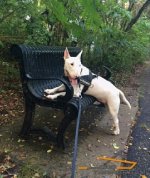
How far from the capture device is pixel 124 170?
4.20 metres

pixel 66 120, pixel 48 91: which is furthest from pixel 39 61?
pixel 66 120

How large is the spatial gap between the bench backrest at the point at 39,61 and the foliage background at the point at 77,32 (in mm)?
424

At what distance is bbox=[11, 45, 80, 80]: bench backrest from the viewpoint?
4590 mm

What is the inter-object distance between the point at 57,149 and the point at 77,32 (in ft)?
5.24

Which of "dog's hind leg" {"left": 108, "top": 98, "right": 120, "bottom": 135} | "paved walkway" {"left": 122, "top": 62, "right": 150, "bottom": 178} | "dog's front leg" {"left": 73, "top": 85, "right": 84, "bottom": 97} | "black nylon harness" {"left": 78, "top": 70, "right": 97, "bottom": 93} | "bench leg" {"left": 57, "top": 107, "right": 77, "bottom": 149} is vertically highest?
"black nylon harness" {"left": 78, "top": 70, "right": 97, "bottom": 93}

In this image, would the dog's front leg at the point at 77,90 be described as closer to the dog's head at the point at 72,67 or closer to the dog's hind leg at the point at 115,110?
the dog's head at the point at 72,67

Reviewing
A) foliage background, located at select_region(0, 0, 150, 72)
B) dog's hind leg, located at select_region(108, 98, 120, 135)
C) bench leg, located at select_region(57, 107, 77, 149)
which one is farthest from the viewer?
foliage background, located at select_region(0, 0, 150, 72)

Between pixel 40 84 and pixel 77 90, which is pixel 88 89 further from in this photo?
pixel 40 84

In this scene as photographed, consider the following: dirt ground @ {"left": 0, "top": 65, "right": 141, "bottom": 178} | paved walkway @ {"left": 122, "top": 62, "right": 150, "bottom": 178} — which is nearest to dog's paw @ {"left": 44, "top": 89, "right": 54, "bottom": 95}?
dirt ground @ {"left": 0, "top": 65, "right": 141, "bottom": 178}

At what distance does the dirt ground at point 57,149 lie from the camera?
3.96 meters

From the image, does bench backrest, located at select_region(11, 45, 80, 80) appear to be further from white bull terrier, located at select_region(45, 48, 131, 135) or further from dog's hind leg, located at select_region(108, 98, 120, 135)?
dog's hind leg, located at select_region(108, 98, 120, 135)

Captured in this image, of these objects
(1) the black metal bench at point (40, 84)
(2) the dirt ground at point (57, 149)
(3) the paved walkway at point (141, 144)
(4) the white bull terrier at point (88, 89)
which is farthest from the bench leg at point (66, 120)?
(3) the paved walkway at point (141, 144)

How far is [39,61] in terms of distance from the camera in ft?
16.5

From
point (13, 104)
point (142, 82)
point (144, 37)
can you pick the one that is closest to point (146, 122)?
point (13, 104)
